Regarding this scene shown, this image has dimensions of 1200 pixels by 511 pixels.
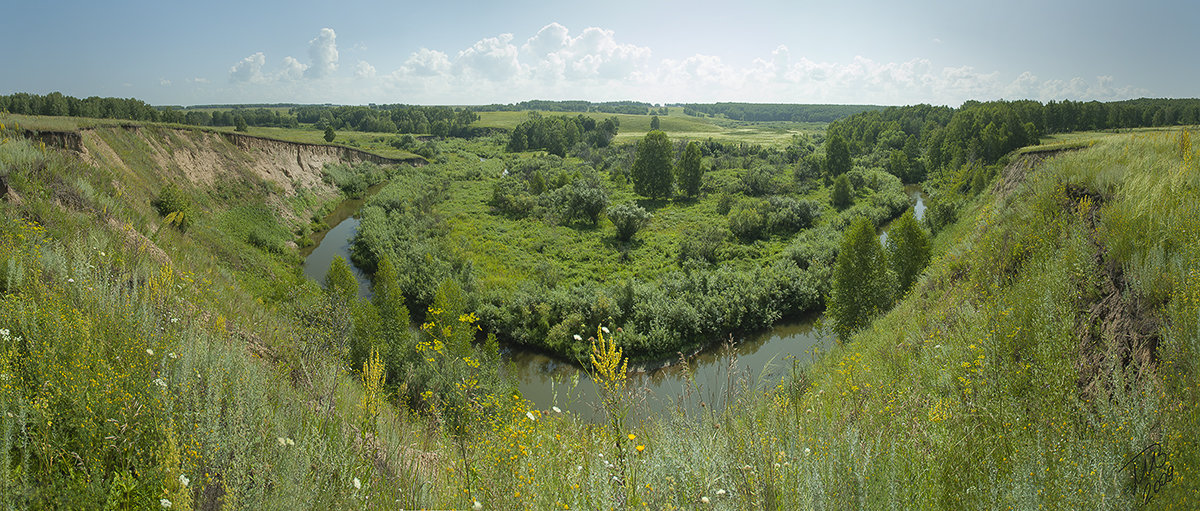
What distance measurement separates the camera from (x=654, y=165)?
45312 mm

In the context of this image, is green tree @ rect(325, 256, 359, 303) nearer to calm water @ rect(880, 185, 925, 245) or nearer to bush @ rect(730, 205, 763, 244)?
bush @ rect(730, 205, 763, 244)

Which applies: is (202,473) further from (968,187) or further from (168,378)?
(968,187)

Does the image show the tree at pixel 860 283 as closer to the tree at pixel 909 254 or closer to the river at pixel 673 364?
the river at pixel 673 364

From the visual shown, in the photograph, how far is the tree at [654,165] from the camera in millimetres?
45062

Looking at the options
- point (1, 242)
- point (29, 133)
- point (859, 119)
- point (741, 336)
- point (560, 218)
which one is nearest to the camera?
point (1, 242)

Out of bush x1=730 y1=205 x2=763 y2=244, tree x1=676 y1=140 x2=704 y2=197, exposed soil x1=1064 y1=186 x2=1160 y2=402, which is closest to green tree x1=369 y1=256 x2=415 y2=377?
exposed soil x1=1064 y1=186 x2=1160 y2=402

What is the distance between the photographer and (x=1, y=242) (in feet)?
21.6

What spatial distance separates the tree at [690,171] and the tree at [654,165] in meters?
1.43

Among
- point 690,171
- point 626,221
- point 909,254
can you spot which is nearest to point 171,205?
point 626,221

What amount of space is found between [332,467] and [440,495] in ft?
2.45

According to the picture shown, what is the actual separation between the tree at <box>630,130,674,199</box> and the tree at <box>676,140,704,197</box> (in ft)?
4.70

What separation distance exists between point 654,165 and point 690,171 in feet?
11.7

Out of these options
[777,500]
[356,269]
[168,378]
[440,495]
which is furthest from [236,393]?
[356,269]

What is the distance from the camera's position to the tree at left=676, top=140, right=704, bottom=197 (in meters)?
45.9
